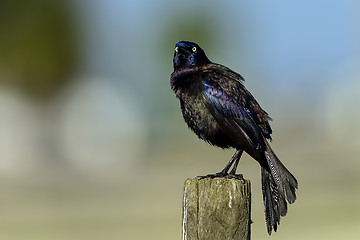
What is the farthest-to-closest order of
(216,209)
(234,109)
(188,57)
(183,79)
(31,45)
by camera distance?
(31,45), (188,57), (183,79), (234,109), (216,209)

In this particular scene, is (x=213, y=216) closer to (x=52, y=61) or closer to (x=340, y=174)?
(x=340, y=174)

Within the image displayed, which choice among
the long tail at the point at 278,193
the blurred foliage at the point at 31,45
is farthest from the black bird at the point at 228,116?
the blurred foliage at the point at 31,45

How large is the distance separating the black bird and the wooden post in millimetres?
937

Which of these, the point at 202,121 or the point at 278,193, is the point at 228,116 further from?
the point at 278,193

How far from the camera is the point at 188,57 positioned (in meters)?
6.47

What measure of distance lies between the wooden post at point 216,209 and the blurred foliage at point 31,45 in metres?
35.7

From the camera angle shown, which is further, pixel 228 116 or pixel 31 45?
pixel 31 45

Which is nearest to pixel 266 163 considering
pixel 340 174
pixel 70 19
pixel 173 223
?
pixel 173 223

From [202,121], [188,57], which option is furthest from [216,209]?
[188,57]

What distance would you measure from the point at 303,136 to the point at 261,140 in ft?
115

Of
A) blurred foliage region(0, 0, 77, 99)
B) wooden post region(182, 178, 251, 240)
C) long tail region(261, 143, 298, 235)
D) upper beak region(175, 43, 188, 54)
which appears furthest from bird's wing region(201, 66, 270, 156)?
blurred foliage region(0, 0, 77, 99)

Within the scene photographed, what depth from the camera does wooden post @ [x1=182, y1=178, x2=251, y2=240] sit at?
4.30 meters

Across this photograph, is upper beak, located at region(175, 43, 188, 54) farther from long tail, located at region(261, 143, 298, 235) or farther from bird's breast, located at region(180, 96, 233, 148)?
long tail, located at region(261, 143, 298, 235)

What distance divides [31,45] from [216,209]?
36.0 m
